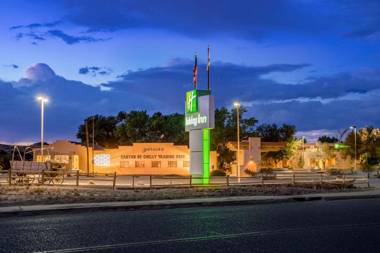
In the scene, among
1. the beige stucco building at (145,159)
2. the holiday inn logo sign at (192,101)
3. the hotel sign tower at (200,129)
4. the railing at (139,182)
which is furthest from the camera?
the beige stucco building at (145,159)

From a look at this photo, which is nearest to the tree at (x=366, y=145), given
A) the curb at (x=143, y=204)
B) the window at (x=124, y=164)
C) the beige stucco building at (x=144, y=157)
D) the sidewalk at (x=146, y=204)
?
the beige stucco building at (x=144, y=157)

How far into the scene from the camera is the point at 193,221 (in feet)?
50.0

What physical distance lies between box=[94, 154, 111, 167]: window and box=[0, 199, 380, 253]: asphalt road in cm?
5020

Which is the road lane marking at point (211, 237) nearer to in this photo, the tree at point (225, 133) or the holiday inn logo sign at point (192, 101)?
the holiday inn logo sign at point (192, 101)

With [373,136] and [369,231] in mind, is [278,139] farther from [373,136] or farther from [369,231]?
[369,231]

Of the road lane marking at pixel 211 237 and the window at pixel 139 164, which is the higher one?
the window at pixel 139 164

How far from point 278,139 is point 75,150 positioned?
45720 millimetres

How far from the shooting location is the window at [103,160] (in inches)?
2672

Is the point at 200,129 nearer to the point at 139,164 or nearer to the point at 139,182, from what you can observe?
the point at 139,182

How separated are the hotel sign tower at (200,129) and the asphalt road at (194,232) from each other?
2241cm

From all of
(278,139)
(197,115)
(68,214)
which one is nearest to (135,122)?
(278,139)

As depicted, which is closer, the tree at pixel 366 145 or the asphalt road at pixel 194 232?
the asphalt road at pixel 194 232

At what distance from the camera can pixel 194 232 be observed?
12586 mm

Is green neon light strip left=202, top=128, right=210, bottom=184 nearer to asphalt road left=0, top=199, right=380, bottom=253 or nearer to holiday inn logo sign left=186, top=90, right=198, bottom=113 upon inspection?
holiday inn logo sign left=186, top=90, right=198, bottom=113
